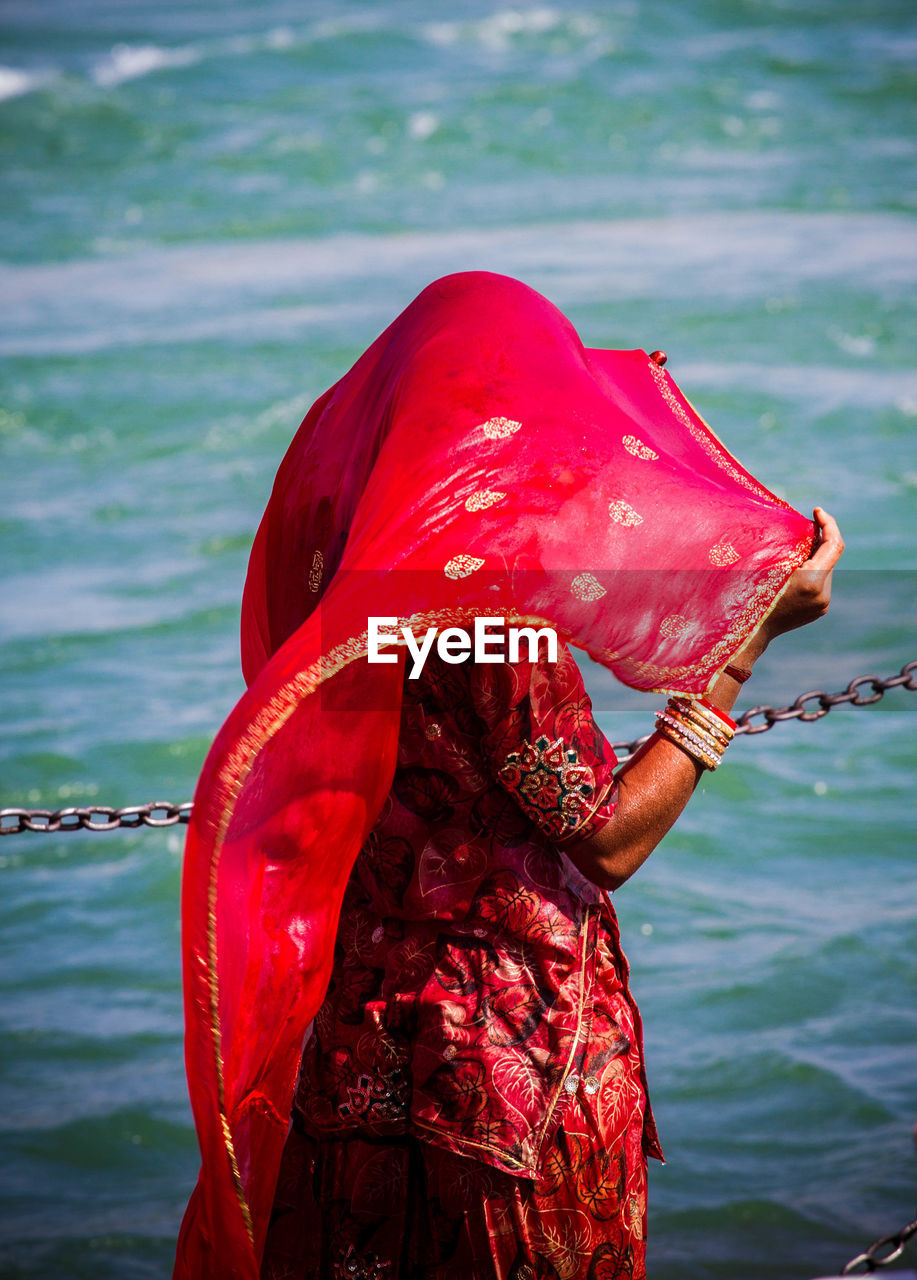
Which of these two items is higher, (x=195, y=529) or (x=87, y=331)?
(x=87, y=331)

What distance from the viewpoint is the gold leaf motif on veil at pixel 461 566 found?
1.38 m

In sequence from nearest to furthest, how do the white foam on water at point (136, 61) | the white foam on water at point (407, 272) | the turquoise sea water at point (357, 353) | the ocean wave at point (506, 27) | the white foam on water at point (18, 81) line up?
the turquoise sea water at point (357, 353) < the white foam on water at point (407, 272) < the white foam on water at point (18, 81) < the white foam on water at point (136, 61) < the ocean wave at point (506, 27)

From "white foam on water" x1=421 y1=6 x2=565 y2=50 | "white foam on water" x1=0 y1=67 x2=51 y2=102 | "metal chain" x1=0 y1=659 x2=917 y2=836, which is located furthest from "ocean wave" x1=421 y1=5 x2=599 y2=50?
"metal chain" x1=0 y1=659 x2=917 y2=836

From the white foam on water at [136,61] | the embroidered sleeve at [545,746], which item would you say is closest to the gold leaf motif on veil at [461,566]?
the embroidered sleeve at [545,746]

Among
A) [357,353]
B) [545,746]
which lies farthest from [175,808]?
[357,353]

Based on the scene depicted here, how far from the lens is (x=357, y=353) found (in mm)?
11227

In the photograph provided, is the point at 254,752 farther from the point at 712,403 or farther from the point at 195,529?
the point at 712,403

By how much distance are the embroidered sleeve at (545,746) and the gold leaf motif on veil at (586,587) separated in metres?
0.07

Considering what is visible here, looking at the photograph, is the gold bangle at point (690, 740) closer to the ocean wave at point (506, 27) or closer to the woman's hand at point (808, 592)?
the woman's hand at point (808, 592)

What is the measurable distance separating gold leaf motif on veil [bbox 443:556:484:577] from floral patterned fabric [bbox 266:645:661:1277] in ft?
0.35

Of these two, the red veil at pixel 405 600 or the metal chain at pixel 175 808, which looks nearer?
the red veil at pixel 405 600

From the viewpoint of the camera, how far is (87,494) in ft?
30.3

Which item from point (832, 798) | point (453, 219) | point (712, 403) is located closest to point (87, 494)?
point (712, 403)

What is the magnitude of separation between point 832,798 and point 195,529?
175 inches
